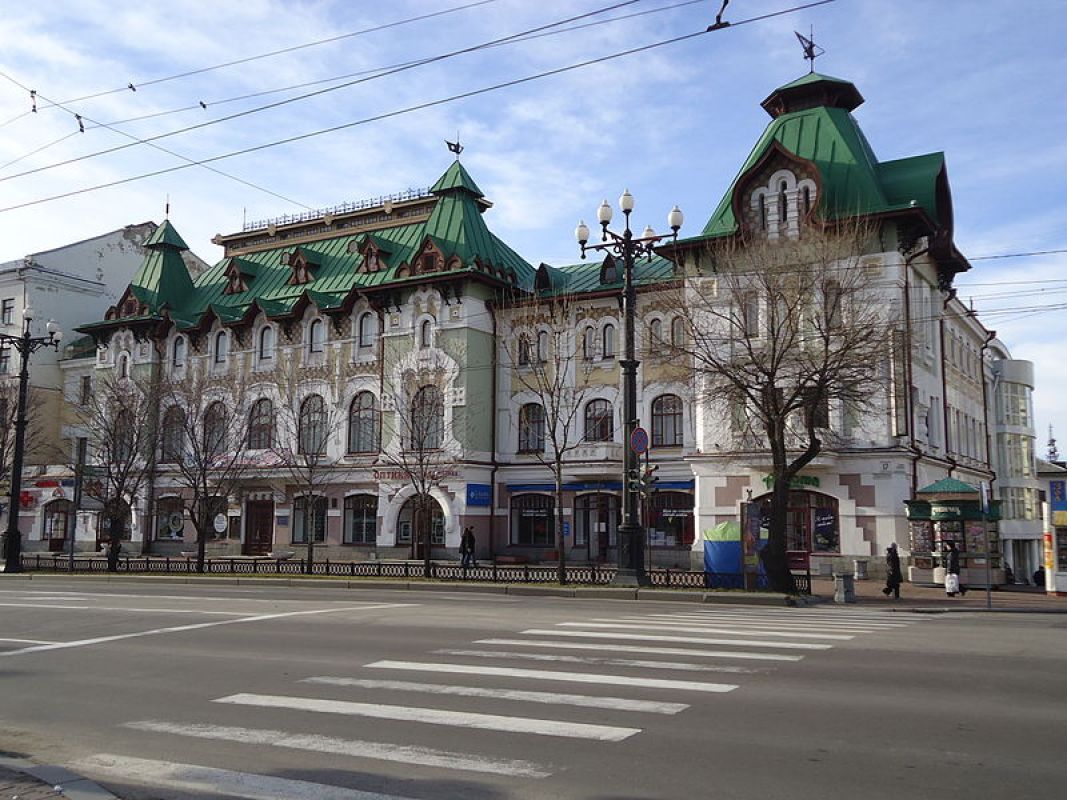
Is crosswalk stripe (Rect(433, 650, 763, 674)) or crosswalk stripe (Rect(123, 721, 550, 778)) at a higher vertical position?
crosswalk stripe (Rect(433, 650, 763, 674))

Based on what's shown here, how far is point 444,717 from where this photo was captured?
28.0 ft

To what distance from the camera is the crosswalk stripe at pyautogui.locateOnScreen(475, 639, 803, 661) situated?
1175cm

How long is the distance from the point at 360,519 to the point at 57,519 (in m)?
21.8

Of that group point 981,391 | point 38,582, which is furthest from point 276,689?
point 981,391

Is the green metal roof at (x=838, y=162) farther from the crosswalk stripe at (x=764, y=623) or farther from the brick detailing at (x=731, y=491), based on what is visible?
the crosswalk stripe at (x=764, y=623)

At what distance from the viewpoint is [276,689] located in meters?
10.1

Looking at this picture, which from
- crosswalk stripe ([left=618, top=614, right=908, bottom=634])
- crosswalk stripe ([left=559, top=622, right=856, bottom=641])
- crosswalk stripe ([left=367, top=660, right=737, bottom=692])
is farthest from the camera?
crosswalk stripe ([left=618, top=614, right=908, bottom=634])

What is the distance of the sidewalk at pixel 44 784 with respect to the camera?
20.6 feet

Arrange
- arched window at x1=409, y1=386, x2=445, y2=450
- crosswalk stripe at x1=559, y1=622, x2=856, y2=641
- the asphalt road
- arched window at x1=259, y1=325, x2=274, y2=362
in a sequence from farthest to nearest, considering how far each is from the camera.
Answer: arched window at x1=259, y1=325, x2=274, y2=362
arched window at x1=409, y1=386, x2=445, y2=450
crosswalk stripe at x1=559, y1=622, x2=856, y2=641
the asphalt road

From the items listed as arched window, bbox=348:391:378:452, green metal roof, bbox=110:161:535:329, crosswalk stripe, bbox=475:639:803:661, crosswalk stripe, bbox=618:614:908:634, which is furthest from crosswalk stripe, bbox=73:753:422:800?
arched window, bbox=348:391:378:452

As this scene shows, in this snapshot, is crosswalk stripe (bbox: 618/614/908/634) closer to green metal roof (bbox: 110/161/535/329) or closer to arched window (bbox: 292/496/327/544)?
green metal roof (bbox: 110/161/535/329)

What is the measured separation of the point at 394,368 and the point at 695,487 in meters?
14.9

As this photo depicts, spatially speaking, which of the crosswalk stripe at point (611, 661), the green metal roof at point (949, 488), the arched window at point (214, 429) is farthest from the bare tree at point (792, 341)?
the arched window at point (214, 429)

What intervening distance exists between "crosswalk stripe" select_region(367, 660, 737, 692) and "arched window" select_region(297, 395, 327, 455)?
1333 inches
